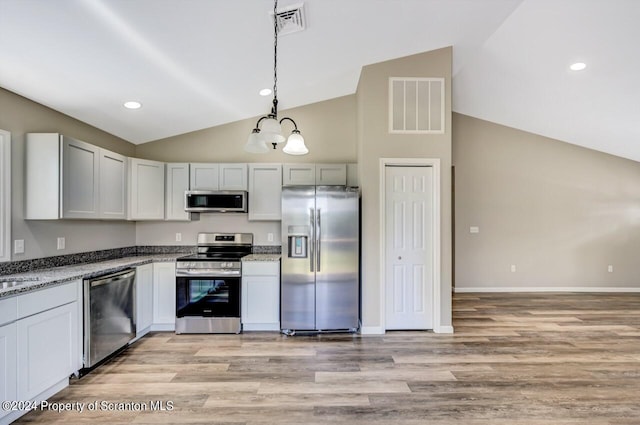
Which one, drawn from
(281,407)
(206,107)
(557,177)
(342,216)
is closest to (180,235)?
(206,107)

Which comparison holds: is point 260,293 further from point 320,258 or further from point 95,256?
point 95,256

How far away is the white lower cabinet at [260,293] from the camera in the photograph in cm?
380

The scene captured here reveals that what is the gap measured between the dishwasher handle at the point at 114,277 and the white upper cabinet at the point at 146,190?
0.93 meters

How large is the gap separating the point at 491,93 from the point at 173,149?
4.84 m

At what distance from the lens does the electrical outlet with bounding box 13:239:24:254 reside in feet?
8.90

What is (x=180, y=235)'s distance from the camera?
4484mm

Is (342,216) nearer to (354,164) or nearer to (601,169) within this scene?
(354,164)

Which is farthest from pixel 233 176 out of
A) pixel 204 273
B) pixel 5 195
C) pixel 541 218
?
pixel 541 218

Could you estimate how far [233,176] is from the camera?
4293mm

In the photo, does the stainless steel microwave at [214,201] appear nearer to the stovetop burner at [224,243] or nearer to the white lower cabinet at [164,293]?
the stovetop burner at [224,243]

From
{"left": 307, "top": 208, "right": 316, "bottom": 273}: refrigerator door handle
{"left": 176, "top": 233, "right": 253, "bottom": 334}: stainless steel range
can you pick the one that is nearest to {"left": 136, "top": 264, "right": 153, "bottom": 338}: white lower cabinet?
{"left": 176, "top": 233, "right": 253, "bottom": 334}: stainless steel range

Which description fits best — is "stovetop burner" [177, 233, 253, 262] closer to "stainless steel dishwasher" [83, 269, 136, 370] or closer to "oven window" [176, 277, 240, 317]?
"oven window" [176, 277, 240, 317]

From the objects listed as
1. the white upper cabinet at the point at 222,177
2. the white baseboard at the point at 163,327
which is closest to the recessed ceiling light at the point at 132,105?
the white upper cabinet at the point at 222,177

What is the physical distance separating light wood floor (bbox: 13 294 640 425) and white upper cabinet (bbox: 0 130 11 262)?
129 centimetres
